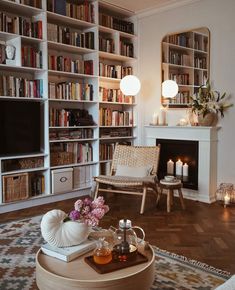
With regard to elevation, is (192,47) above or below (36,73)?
above

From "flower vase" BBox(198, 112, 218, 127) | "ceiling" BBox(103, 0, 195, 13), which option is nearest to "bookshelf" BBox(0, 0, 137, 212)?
"ceiling" BBox(103, 0, 195, 13)

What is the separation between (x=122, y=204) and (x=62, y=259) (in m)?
2.47

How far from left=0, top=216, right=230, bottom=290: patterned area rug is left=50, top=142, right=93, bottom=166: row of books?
180cm

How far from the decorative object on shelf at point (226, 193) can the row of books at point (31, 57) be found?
9.32 feet

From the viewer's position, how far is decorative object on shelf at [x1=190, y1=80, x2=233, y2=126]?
4.23m

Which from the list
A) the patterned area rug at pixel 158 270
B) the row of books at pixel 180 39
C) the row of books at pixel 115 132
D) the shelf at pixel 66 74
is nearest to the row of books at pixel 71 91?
the shelf at pixel 66 74

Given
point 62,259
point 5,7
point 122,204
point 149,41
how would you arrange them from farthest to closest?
point 149,41, point 122,204, point 5,7, point 62,259

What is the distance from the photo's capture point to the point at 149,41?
5.09m

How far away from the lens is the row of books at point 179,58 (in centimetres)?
460

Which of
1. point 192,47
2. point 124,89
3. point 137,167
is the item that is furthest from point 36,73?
point 192,47

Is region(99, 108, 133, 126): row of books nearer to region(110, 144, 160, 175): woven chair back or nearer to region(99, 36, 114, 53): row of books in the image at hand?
region(110, 144, 160, 175): woven chair back

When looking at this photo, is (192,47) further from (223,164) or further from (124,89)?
(223,164)

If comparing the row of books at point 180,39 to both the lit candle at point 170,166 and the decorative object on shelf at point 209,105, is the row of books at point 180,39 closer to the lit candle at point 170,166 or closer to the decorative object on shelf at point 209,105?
the decorative object on shelf at point 209,105

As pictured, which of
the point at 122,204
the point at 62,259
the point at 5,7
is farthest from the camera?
the point at 122,204
